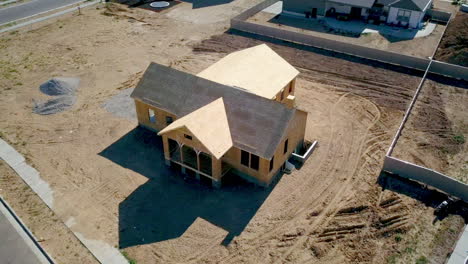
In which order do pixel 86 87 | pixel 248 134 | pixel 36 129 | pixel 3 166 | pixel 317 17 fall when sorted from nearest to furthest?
pixel 248 134 < pixel 3 166 < pixel 36 129 < pixel 86 87 < pixel 317 17

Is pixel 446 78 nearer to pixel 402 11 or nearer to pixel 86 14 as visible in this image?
pixel 402 11

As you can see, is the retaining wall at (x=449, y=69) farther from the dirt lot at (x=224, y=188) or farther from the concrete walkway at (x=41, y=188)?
the concrete walkway at (x=41, y=188)

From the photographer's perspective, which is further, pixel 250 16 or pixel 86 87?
pixel 250 16

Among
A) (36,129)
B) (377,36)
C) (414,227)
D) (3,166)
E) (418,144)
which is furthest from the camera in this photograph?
(377,36)

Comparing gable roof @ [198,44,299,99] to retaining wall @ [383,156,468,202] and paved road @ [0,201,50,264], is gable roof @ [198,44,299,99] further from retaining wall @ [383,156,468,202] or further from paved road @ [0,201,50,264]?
paved road @ [0,201,50,264]

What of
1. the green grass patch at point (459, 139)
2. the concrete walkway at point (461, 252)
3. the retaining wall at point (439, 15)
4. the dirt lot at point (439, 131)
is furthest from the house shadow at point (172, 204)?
the retaining wall at point (439, 15)

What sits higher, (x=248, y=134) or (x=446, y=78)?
(x=248, y=134)

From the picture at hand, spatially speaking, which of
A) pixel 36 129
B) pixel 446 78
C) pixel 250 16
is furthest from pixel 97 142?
pixel 446 78

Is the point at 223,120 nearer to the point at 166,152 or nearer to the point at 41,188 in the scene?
the point at 166,152

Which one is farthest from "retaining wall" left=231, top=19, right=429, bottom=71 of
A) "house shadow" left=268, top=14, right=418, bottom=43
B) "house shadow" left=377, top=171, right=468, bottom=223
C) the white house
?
"house shadow" left=377, top=171, right=468, bottom=223
